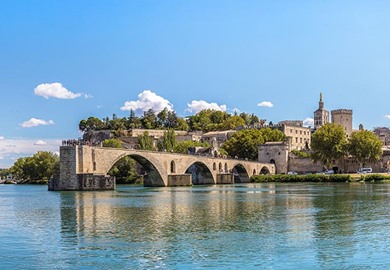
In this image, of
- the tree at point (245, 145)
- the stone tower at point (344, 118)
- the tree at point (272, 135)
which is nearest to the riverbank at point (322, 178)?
the tree at point (245, 145)

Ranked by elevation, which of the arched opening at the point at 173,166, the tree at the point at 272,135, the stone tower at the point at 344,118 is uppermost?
the stone tower at the point at 344,118

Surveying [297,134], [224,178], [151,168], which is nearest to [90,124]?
[297,134]

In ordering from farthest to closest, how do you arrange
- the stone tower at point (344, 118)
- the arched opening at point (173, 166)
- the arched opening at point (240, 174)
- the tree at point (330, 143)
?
the stone tower at point (344, 118) < the arched opening at point (240, 174) < the tree at point (330, 143) < the arched opening at point (173, 166)

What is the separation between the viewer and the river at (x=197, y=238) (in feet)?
58.4

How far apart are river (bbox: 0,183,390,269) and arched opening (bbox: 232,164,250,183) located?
198 ft

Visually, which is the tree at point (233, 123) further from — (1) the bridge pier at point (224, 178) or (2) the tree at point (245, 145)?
(1) the bridge pier at point (224, 178)

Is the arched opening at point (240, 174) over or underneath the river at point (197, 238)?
over

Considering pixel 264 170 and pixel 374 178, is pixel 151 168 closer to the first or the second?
pixel 374 178

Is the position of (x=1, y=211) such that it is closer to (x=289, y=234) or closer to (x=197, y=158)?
(x=289, y=234)

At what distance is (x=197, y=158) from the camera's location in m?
79.6

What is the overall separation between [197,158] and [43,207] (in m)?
43.3

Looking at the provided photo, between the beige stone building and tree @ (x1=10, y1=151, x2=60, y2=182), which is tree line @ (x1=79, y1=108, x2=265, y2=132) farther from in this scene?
tree @ (x1=10, y1=151, x2=60, y2=182)

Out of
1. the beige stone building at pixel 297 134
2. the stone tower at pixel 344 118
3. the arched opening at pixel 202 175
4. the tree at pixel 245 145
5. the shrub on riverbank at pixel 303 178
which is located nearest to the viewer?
the shrub on riverbank at pixel 303 178

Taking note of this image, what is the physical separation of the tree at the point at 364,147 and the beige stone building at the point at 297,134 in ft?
113
